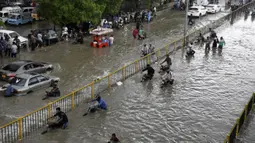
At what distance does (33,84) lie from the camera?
19125 mm

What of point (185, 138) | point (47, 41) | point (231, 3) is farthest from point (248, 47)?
point (231, 3)

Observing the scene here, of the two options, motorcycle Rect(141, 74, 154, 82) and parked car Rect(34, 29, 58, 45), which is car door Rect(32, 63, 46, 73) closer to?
motorcycle Rect(141, 74, 154, 82)

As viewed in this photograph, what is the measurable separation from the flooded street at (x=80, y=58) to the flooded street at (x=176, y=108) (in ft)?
7.82

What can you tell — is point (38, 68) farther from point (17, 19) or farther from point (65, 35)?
point (17, 19)

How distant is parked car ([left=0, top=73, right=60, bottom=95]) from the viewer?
18.6 m

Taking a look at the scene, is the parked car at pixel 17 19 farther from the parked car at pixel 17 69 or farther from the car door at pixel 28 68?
the car door at pixel 28 68

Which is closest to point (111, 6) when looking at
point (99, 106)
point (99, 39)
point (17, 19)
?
point (99, 39)

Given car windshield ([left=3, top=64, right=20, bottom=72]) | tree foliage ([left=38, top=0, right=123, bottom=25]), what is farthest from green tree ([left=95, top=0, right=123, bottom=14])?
A: car windshield ([left=3, top=64, right=20, bottom=72])

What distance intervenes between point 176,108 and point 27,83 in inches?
301

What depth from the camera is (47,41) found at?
97.3ft

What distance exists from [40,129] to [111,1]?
2240 centimetres

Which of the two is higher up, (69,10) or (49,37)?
(69,10)

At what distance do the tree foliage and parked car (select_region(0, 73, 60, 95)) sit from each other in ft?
39.1

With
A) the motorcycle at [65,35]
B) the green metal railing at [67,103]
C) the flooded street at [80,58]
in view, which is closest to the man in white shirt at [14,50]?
the flooded street at [80,58]
